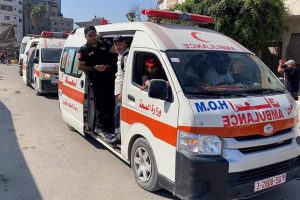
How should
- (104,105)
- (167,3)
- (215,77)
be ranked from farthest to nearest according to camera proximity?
(167,3)
(104,105)
(215,77)

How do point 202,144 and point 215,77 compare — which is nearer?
point 202,144

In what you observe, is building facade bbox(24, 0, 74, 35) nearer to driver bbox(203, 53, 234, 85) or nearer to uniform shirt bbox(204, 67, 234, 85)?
driver bbox(203, 53, 234, 85)

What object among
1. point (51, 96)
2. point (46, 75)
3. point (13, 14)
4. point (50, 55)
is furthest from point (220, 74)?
point (13, 14)

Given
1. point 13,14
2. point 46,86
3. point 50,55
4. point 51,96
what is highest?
point 13,14

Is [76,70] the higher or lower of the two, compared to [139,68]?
lower

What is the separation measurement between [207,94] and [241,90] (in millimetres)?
556

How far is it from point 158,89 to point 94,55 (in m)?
2.66

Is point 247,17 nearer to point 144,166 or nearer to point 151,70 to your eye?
point 151,70

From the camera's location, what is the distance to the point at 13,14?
99.2 meters

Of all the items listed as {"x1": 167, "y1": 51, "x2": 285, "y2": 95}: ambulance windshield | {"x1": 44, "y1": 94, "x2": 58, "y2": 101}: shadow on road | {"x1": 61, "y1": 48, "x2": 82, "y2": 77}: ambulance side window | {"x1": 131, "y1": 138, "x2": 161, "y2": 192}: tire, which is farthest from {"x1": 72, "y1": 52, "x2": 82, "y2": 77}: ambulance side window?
{"x1": 44, "y1": 94, "x2": 58, "y2": 101}: shadow on road

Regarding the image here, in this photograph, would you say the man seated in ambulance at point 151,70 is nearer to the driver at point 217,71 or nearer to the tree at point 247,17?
the driver at point 217,71

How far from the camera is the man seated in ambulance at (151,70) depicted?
198 inches

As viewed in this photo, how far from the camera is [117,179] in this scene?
5.55m

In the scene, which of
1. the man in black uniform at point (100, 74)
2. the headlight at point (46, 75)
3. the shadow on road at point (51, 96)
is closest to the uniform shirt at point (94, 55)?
the man in black uniform at point (100, 74)
